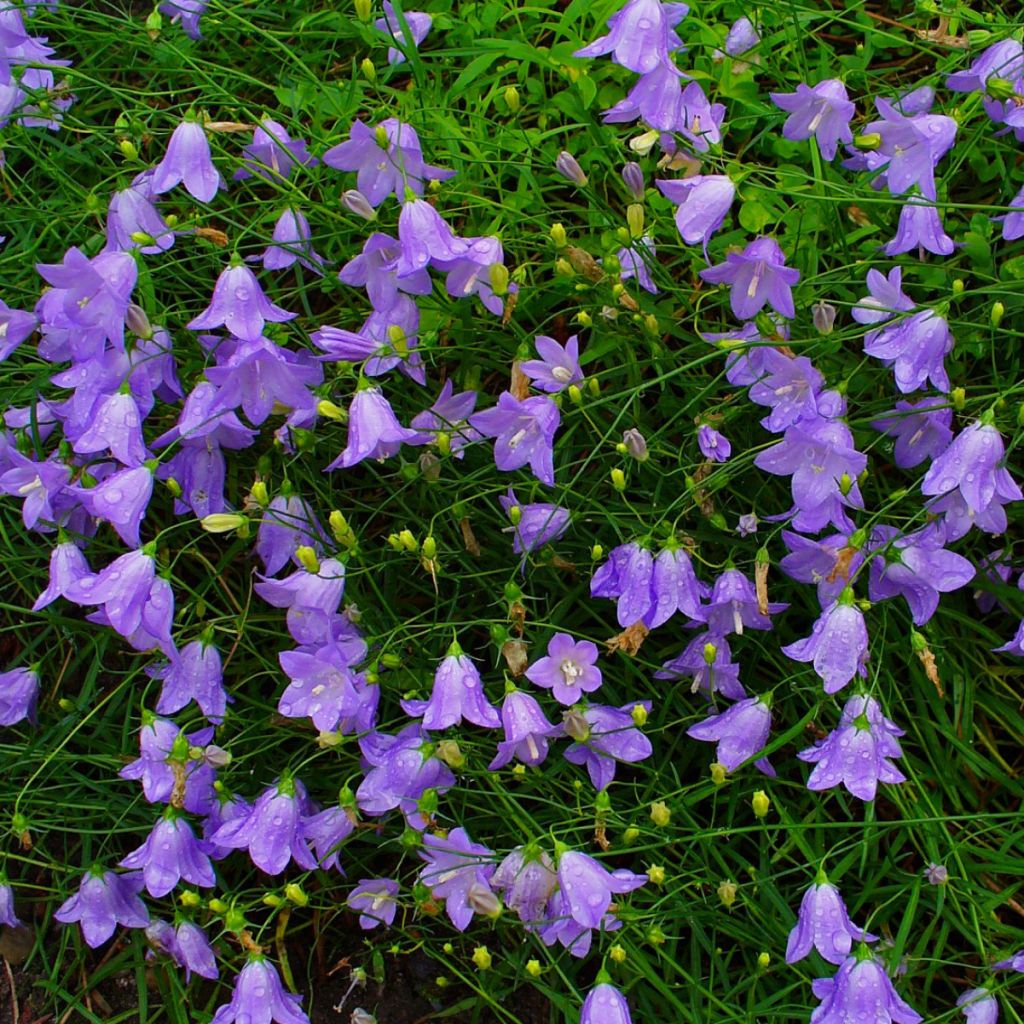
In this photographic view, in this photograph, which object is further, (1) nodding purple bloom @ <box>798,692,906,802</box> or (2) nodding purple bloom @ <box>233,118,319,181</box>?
(2) nodding purple bloom @ <box>233,118,319,181</box>

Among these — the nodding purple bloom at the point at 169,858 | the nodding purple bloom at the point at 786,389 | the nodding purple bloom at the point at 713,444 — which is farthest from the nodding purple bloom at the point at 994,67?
the nodding purple bloom at the point at 169,858

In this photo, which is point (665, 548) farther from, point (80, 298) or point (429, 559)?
point (80, 298)

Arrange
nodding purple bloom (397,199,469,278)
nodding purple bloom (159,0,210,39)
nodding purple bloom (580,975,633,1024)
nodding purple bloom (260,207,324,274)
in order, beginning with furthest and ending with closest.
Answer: nodding purple bloom (159,0,210,39)
nodding purple bloom (260,207,324,274)
nodding purple bloom (397,199,469,278)
nodding purple bloom (580,975,633,1024)

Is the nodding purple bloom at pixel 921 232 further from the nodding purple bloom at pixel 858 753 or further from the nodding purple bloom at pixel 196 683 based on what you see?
the nodding purple bloom at pixel 196 683

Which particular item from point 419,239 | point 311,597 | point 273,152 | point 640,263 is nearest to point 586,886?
point 311,597

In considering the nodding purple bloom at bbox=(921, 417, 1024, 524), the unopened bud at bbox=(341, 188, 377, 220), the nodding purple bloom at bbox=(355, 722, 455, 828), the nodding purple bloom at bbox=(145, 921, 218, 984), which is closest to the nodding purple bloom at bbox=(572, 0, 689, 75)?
the unopened bud at bbox=(341, 188, 377, 220)

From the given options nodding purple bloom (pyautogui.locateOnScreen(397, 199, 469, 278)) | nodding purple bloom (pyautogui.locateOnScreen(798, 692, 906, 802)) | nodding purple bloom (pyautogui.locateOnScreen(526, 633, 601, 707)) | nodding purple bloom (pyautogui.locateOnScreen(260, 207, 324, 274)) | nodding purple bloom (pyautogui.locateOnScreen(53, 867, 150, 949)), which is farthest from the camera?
nodding purple bloom (pyautogui.locateOnScreen(260, 207, 324, 274))

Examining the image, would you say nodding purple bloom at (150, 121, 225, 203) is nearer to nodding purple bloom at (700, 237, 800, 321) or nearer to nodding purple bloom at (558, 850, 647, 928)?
nodding purple bloom at (700, 237, 800, 321)

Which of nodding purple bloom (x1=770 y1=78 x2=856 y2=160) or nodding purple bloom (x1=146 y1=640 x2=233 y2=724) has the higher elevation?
nodding purple bloom (x1=770 y1=78 x2=856 y2=160)

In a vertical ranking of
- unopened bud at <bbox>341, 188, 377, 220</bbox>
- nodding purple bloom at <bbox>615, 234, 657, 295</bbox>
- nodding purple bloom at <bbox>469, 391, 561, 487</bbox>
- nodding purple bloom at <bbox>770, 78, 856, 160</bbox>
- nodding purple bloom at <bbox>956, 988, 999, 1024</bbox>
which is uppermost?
nodding purple bloom at <bbox>770, 78, 856, 160</bbox>
